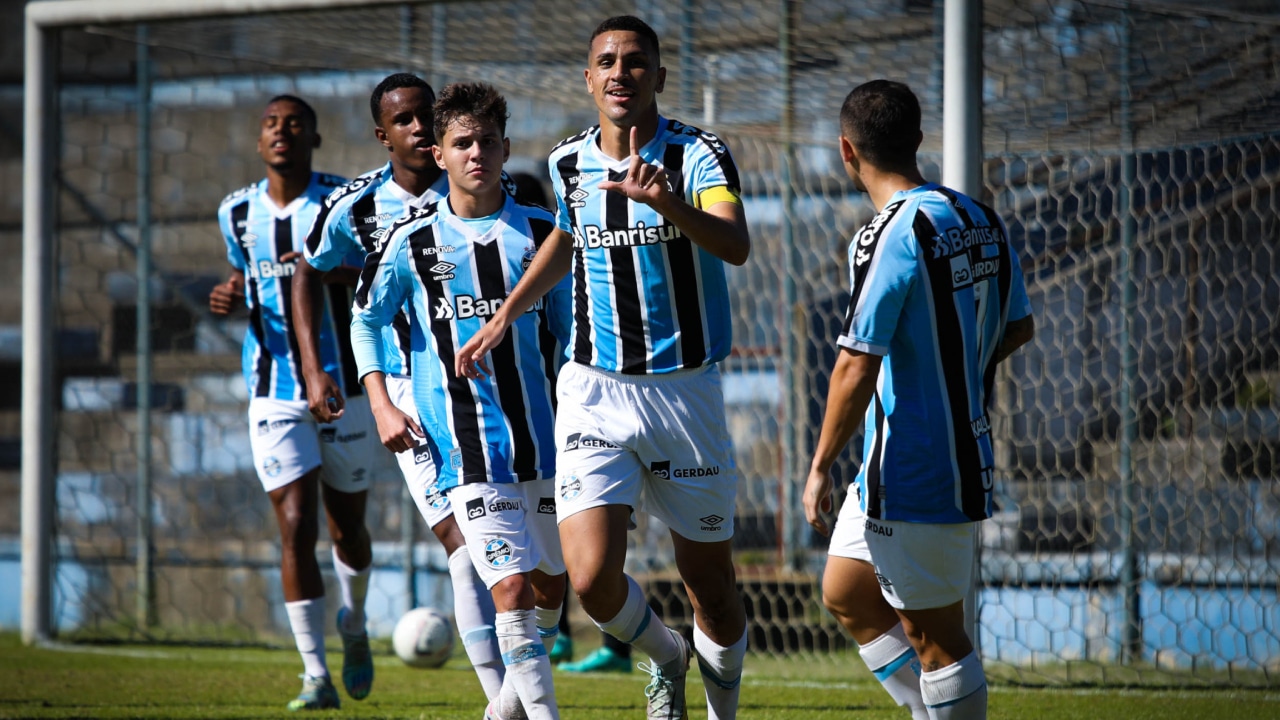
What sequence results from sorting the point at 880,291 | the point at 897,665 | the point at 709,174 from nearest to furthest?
the point at 880,291, the point at 897,665, the point at 709,174

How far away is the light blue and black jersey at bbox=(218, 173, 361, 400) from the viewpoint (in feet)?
17.3

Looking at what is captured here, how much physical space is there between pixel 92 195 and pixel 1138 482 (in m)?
7.40

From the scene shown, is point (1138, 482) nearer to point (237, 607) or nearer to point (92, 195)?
point (237, 607)

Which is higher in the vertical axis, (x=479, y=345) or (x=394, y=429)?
(x=479, y=345)

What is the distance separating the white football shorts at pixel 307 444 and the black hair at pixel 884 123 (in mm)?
2918

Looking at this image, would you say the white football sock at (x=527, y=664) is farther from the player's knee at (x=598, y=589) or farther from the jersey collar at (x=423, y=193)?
the jersey collar at (x=423, y=193)

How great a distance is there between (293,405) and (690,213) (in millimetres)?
2615

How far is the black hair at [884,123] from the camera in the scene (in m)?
3.02

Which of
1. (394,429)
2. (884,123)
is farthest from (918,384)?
(394,429)

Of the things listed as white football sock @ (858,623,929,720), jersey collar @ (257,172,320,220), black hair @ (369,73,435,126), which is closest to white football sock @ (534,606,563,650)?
white football sock @ (858,623,929,720)

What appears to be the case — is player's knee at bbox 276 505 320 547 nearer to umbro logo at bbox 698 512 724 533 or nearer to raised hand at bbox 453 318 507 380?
raised hand at bbox 453 318 507 380

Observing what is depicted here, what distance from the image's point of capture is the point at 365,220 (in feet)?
14.9

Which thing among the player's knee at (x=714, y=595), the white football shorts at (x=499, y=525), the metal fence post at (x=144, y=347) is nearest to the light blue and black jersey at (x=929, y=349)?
the player's knee at (x=714, y=595)

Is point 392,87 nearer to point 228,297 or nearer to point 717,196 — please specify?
point 228,297
